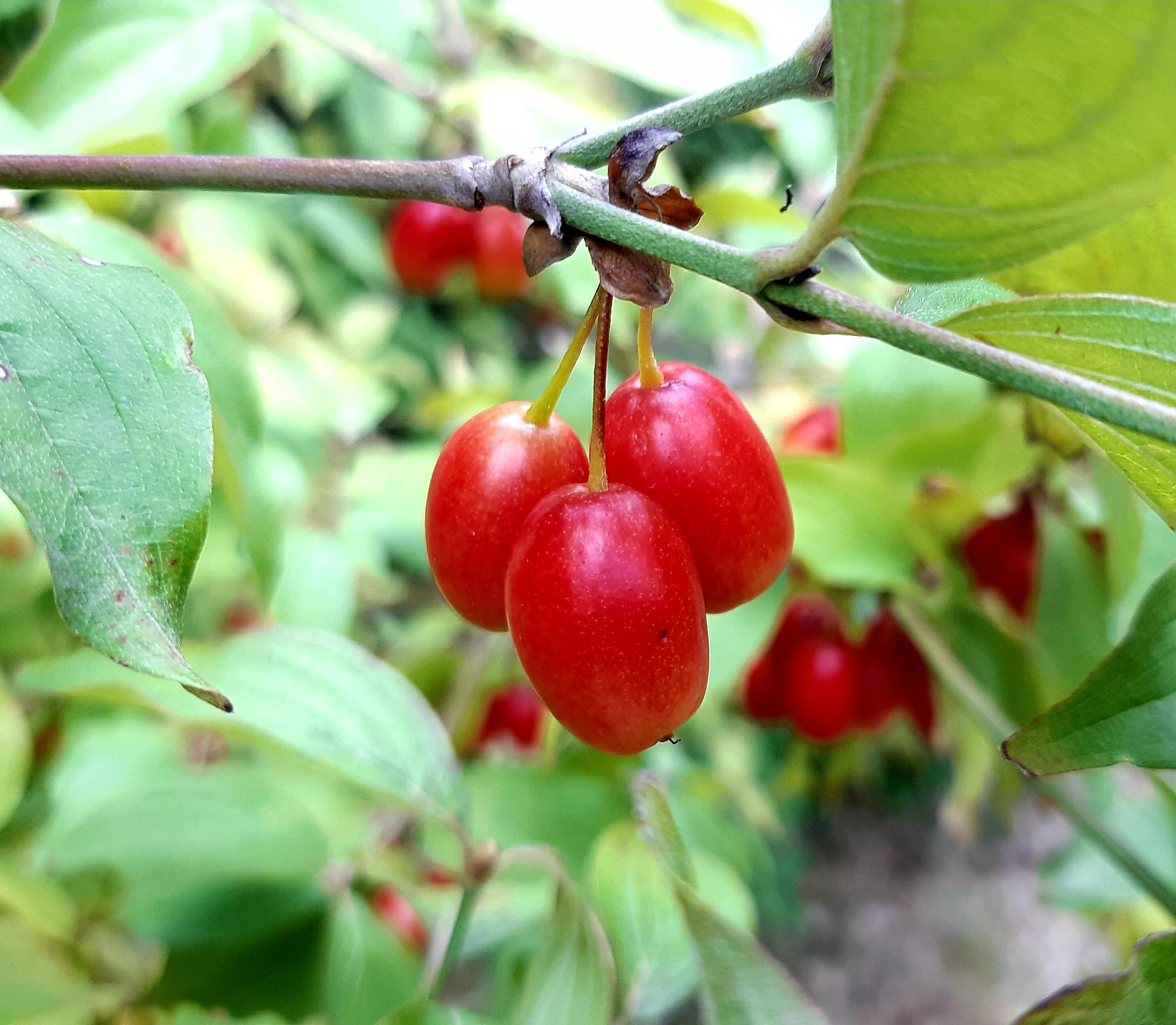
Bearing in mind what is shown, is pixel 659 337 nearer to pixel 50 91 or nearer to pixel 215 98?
pixel 215 98

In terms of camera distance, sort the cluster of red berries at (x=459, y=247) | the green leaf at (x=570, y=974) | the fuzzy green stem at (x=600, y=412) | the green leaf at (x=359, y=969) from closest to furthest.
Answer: the fuzzy green stem at (x=600, y=412) → the green leaf at (x=570, y=974) → the green leaf at (x=359, y=969) → the cluster of red berries at (x=459, y=247)

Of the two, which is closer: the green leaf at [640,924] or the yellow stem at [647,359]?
the yellow stem at [647,359]

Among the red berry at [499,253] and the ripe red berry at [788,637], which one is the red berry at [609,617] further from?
the red berry at [499,253]

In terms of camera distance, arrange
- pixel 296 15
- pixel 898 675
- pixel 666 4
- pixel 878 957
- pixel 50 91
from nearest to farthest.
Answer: pixel 50 91
pixel 296 15
pixel 898 675
pixel 666 4
pixel 878 957

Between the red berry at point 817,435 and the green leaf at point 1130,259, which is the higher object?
the green leaf at point 1130,259

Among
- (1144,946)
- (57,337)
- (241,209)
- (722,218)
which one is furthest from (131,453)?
(241,209)

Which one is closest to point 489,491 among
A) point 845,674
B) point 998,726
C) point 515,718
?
A: point 998,726

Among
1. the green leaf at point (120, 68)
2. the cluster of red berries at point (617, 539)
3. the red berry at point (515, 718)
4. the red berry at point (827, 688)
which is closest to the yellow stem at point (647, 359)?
the cluster of red berries at point (617, 539)
